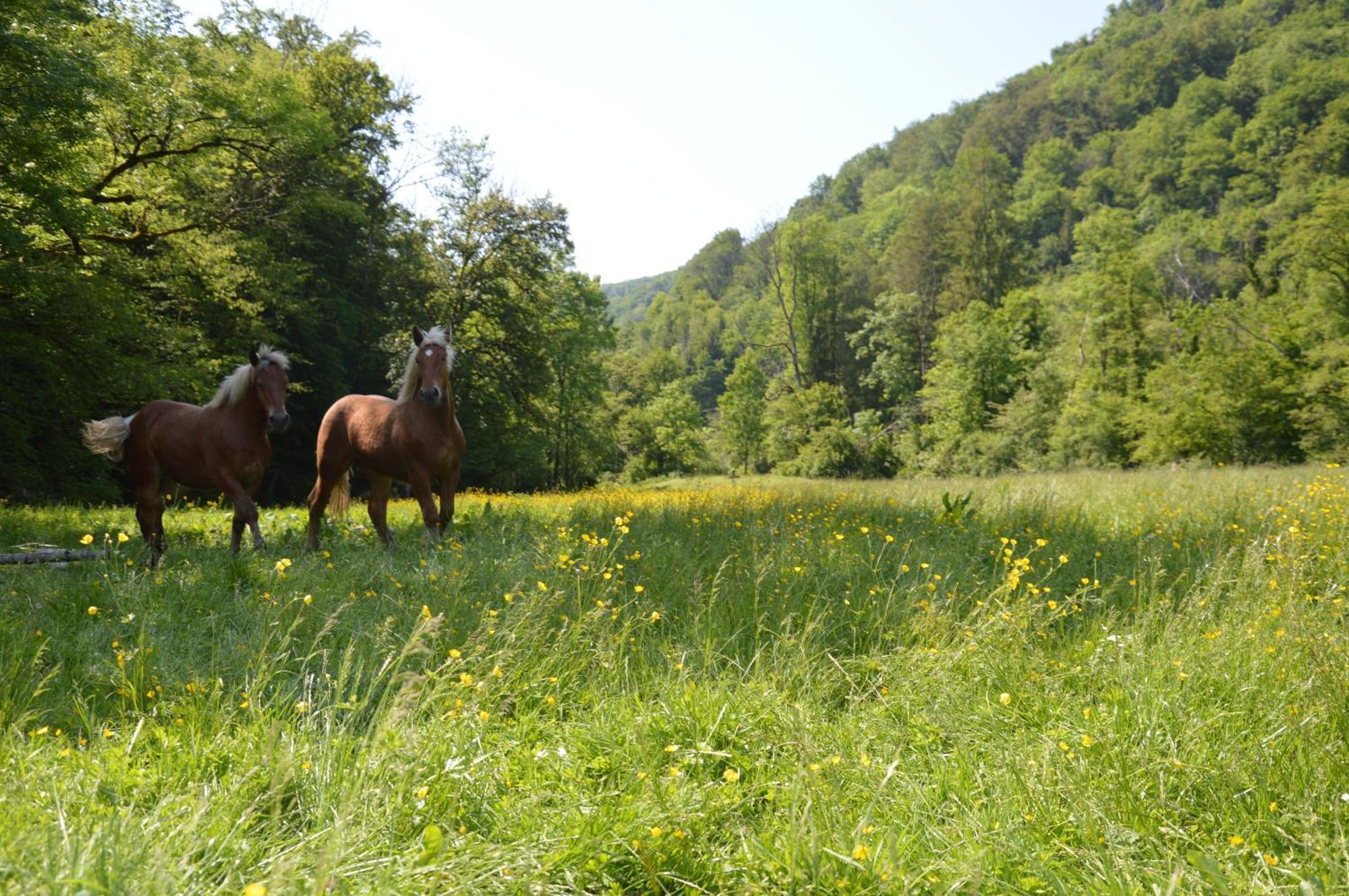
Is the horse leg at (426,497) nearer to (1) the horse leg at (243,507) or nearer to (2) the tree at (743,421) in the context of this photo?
(1) the horse leg at (243,507)

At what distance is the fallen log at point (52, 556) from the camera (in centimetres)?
635

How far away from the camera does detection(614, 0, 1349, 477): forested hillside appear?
34219mm

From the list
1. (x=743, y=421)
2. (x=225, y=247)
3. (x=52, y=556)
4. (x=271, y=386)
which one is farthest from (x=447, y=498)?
(x=743, y=421)

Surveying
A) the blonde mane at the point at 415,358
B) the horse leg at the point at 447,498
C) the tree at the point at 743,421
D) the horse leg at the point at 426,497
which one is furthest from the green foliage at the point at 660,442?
the horse leg at the point at 426,497

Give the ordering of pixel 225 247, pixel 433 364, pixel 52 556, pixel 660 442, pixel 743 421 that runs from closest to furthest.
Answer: pixel 52 556 < pixel 433 364 < pixel 225 247 < pixel 743 421 < pixel 660 442

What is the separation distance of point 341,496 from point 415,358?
2.02 meters

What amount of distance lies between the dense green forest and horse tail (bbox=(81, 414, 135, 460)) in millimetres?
4973

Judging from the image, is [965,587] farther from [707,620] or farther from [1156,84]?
[1156,84]

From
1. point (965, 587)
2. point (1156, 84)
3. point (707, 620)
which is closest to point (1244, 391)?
point (965, 587)

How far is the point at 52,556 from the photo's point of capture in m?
6.71

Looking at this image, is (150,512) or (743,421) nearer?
(150,512)

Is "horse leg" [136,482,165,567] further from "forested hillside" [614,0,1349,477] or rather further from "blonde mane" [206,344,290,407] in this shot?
"forested hillside" [614,0,1349,477]

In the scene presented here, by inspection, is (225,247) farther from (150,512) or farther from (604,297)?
(604,297)

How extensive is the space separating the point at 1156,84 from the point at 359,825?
12579 cm
